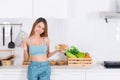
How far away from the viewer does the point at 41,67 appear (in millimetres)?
2697

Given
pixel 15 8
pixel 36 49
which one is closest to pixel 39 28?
pixel 36 49

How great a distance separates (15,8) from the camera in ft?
9.46

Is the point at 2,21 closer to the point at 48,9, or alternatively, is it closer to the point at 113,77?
the point at 48,9

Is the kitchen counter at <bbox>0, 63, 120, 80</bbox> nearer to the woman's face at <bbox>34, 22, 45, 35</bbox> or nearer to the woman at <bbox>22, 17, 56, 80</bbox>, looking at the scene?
the woman at <bbox>22, 17, 56, 80</bbox>

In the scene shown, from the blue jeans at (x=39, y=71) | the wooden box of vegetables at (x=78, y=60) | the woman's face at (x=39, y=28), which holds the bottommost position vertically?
the blue jeans at (x=39, y=71)

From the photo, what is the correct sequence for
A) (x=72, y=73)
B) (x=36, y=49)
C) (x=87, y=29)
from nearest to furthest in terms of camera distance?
1. (x=36, y=49)
2. (x=72, y=73)
3. (x=87, y=29)

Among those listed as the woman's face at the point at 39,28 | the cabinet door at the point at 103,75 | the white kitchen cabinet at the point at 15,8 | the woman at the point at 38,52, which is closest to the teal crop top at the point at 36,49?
the woman at the point at 38,52

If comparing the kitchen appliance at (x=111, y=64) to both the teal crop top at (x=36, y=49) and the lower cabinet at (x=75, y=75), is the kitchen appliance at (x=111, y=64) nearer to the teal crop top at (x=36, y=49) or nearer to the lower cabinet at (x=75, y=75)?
the lower cabinet at (x=75, y=75)

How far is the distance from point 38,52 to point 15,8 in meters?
0.53

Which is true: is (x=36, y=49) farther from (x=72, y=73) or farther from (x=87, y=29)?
(x=87, y=29)

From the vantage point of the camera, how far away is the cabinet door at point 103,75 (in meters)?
2.83

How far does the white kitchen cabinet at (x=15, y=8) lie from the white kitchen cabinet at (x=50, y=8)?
0.23ft

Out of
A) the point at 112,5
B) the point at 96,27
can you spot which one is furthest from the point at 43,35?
the point at 112,5

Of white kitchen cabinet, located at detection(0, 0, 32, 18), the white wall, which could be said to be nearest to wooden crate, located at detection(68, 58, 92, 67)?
the white wall
